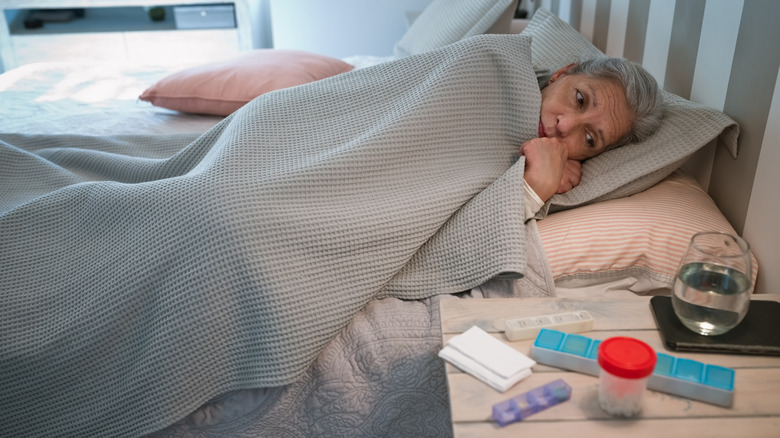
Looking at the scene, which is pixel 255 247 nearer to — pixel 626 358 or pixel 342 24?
pixel 626 358

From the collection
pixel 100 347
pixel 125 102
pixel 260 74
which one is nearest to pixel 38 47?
pixel 125 102

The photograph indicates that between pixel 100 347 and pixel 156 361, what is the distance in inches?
4.0

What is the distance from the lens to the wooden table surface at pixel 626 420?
0.72 metres

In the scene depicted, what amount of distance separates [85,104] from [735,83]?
1867mm

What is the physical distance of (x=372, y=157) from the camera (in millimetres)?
1191

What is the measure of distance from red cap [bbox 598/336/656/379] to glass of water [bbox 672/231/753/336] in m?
0.15

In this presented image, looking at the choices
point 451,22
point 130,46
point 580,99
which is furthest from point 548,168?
point 130,46

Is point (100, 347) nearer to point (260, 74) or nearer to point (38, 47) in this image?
point (260, 74)

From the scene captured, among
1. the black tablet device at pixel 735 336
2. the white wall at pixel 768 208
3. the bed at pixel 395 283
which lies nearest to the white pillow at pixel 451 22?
the bed at pixel 395 283

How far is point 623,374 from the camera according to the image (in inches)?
27.9

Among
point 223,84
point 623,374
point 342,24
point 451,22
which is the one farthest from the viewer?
point 342,24

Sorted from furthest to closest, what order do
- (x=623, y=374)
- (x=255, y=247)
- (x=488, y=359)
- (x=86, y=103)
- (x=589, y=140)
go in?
(x=86, y=103), (x=589, y=140), (x=255, y=247), (x=488, y=359), (x=623, y=374)

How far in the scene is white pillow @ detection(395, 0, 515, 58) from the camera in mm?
2078

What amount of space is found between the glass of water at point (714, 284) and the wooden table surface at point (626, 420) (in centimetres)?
4
